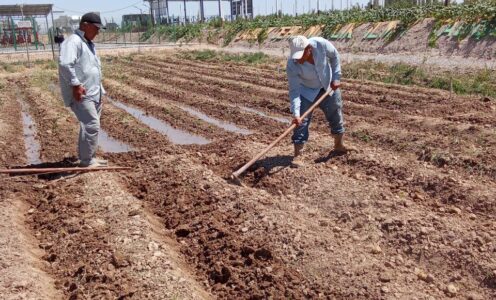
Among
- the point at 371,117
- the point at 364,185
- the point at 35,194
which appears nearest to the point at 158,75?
the point at 371,117

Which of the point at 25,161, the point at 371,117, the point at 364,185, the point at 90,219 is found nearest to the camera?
the point at 90,219

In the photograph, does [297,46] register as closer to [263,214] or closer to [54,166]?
[263,214]

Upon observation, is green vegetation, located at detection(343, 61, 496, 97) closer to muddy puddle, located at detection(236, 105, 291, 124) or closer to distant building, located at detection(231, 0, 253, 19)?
muddy puddle, located at detection(236, 105, 291, 124)

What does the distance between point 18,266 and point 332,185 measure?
3.25 metres

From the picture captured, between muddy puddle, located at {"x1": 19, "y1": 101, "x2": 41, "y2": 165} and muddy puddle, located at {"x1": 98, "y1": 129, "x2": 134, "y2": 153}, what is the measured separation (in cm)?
100

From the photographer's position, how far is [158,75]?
54.5 feet

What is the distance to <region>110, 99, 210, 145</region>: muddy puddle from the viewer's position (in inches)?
332

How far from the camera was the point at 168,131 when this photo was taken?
912 centimetres

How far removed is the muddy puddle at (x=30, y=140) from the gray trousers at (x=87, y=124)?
1393 millimetres

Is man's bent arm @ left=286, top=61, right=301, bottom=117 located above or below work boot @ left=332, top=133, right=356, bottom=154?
above

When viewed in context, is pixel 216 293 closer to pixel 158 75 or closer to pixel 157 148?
pixel 157 148

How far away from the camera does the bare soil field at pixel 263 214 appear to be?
3.79 metres

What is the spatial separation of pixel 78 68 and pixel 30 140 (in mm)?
3367

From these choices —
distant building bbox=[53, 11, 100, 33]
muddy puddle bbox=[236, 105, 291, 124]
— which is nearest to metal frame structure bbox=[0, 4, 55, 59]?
distant building bbox=[53, 11, 100, 33]
